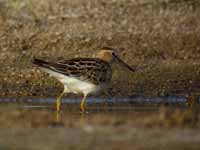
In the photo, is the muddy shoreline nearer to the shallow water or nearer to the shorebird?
the shorebird

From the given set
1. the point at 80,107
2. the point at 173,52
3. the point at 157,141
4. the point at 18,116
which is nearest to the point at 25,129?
the point at 18,116

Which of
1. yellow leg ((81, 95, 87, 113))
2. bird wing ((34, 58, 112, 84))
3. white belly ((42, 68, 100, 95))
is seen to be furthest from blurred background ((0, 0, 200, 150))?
bird wing ((34, 58, 112, 84))

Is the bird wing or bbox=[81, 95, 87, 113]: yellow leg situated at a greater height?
the bird wing

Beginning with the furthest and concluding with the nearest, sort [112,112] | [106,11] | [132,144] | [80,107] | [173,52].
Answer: [106,11] → [173,52] → [80,107] → [112,112] → [132,144]

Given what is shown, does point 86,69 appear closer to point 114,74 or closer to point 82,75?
point 82,75

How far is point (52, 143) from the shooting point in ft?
35.0

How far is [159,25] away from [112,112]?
19.7ft

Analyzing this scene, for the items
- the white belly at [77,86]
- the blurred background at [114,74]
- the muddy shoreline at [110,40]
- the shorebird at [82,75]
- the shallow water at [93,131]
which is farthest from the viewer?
the muddy shoreline at [110,40]

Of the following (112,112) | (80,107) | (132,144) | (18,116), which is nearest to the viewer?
(132,144)

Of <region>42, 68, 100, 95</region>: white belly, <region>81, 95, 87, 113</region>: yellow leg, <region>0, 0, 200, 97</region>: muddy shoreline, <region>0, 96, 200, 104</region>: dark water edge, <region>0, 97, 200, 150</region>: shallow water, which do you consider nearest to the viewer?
<region>0, 97, 200, 150</region>: shallow water

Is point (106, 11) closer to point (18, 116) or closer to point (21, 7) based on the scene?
point (21, 7)

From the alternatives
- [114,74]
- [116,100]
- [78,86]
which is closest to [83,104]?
[78,86]

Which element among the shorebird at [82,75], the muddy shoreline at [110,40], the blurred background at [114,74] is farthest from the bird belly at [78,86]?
the muddy shoreline at [110,40]

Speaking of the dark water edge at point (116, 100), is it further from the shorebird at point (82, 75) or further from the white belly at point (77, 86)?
the white belly at point (77, 86)
